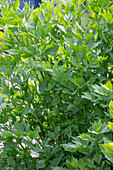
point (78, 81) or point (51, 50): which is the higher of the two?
point (51, 50)

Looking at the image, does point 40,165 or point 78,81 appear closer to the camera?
point 78,81

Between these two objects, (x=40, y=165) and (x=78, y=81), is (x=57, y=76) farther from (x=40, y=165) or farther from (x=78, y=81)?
(x=40, y=165)

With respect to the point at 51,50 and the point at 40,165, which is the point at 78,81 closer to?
the point at 51,50

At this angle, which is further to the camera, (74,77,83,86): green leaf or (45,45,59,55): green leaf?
(45,45,59,55): green leaf

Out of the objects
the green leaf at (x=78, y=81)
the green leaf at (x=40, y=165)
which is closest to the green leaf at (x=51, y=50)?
the green leaf at (x=78, y=81)

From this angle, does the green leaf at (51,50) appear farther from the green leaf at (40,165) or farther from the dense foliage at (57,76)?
the green leaf at (40,165)

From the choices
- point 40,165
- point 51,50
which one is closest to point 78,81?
point 51,50

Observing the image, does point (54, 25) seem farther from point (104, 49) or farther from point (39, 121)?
point (39, 121)

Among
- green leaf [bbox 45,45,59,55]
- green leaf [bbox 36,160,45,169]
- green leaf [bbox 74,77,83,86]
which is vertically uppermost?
green leaf [bbox 45,45,59,55]

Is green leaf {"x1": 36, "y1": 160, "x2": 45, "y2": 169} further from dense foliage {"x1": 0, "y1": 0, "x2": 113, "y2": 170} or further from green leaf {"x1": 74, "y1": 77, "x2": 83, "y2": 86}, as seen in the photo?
green leaf {"x1": 74, "y1": 77, "x2": 83, "y2": 86}

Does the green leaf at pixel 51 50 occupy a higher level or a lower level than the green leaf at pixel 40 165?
higher

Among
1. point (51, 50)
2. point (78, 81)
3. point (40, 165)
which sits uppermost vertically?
point (51, 50)

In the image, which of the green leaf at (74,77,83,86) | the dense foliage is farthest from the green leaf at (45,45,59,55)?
the green leaf at (74,77,83,86)

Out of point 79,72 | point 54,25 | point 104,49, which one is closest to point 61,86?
point 79,72
